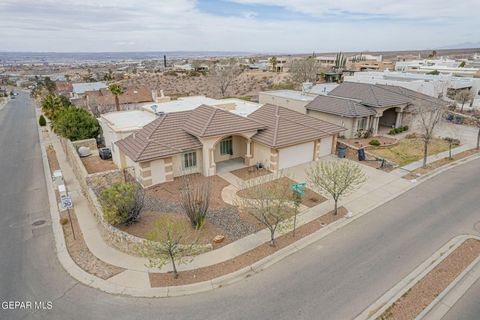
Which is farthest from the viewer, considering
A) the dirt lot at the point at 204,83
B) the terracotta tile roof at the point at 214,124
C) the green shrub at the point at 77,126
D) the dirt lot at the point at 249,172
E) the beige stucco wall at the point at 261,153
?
the dirt lot at the point at 204,83

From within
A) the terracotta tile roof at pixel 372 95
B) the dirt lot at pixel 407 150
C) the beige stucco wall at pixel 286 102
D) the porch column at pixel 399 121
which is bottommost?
the dirt lot at pixel 407 150

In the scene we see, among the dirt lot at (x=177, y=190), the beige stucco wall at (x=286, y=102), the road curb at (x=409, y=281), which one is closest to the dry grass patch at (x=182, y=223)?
the dirt lot at (x=177, y=190)

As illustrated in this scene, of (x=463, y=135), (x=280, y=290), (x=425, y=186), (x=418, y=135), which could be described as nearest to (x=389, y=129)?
(x=418, y=135)

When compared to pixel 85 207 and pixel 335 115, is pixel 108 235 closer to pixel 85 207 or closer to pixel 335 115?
pixel 85 207

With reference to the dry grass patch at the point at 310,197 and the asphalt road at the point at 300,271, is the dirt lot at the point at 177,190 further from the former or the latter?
the asphalt road at the point at 300,271

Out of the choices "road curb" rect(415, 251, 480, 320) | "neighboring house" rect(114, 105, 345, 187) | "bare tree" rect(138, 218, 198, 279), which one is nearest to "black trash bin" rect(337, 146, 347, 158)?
"neighboring house" rect(114, 105, 345, 187)

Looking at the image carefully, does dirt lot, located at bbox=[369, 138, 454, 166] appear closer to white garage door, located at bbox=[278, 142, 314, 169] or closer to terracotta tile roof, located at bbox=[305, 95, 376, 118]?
terracotta tile roof, located at bbox=[305, 95, 376, 118]

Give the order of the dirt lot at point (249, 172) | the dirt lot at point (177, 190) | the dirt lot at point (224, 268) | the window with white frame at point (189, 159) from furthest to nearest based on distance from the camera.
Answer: the dirt lot at point (249, 172)
the window with white frame at point (189, 159)
the dirt lot at point (177, 190)
the dirt lot at point (224, 268)

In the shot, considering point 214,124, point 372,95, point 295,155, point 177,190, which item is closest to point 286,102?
point 372,95
